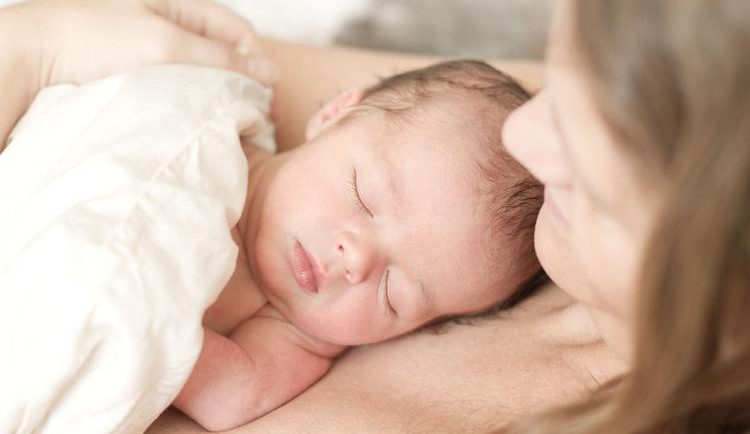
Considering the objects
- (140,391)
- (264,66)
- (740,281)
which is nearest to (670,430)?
(740,281)

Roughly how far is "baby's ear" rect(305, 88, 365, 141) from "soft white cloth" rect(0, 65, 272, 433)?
8.3 inches

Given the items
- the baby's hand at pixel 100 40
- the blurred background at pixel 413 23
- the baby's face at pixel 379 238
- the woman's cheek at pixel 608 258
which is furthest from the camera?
the blurred background at pixel 413 23

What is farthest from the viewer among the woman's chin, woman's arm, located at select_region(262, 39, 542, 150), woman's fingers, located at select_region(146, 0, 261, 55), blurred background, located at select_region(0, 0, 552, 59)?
blurred background, located at select_region(0, 0, 552, 59)

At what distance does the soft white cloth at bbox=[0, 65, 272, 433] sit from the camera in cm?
94

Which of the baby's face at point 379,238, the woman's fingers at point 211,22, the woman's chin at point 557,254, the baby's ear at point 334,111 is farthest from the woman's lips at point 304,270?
the woman's fingers at point 211,22

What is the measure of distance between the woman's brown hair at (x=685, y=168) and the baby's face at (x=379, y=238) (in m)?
0.50

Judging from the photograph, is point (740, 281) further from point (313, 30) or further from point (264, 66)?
point (313, 30)

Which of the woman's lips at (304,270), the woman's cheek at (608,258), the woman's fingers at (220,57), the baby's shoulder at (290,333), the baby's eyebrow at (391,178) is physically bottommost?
the baby's shoulder at (290,333)

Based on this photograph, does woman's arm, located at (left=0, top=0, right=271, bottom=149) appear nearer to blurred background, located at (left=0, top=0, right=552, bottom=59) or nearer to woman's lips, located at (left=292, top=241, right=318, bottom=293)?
woman's lips, located at (left=292, top=241, right=318, bottom=293)

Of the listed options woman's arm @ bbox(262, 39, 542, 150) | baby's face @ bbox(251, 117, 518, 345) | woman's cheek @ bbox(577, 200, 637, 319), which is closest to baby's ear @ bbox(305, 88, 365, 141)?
baby's face @ bbox(251, 117, 518, 345)

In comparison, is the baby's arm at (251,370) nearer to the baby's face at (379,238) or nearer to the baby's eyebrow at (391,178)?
the baby's face at (379,238)

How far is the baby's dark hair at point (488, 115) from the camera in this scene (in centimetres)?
123

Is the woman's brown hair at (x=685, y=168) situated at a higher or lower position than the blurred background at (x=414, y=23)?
higher

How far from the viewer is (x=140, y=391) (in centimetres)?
97
